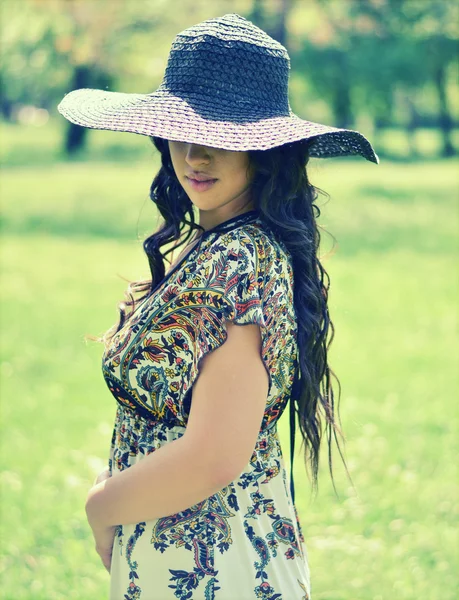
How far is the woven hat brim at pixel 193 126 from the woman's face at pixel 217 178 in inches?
2.4

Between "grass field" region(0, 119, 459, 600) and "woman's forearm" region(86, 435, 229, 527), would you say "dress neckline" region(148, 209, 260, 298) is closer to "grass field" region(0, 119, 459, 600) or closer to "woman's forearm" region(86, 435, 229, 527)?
"woman's forearm" region(86, 435, 229, 527)

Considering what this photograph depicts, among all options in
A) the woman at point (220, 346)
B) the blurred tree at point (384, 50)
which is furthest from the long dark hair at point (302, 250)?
the blurred tree at point (384, 50)

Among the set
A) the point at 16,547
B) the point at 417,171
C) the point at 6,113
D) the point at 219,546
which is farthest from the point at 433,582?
the point at 6,113

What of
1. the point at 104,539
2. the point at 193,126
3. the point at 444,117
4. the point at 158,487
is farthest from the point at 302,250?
the point at 444,117

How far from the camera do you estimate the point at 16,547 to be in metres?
4.06

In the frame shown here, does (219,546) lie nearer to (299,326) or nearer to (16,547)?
(299,326)

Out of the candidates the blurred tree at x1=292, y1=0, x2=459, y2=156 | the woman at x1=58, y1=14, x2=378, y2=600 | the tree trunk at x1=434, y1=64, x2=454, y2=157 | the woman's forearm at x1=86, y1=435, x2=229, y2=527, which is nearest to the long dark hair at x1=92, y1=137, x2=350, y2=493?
the woman at x1=58, y1=14, x2=378, y2=600

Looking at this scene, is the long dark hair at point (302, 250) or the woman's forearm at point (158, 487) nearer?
the woman's forearm at point (158, 487)

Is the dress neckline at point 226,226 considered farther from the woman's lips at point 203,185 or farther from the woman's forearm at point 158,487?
the woman's forearm at point 158,487

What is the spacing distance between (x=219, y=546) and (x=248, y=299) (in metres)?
0.50

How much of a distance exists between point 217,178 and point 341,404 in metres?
Result: 4.31

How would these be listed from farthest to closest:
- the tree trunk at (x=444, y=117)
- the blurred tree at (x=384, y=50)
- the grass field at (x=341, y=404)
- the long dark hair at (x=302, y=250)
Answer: the tree trunk at (x=444, y=117) → the blurred tree at (x=384, y=50) → the grass field at (x=341, y=404) → the long dark hair at (x=302, y=250)

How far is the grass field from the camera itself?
13.1ft

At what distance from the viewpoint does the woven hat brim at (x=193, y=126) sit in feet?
5.70
